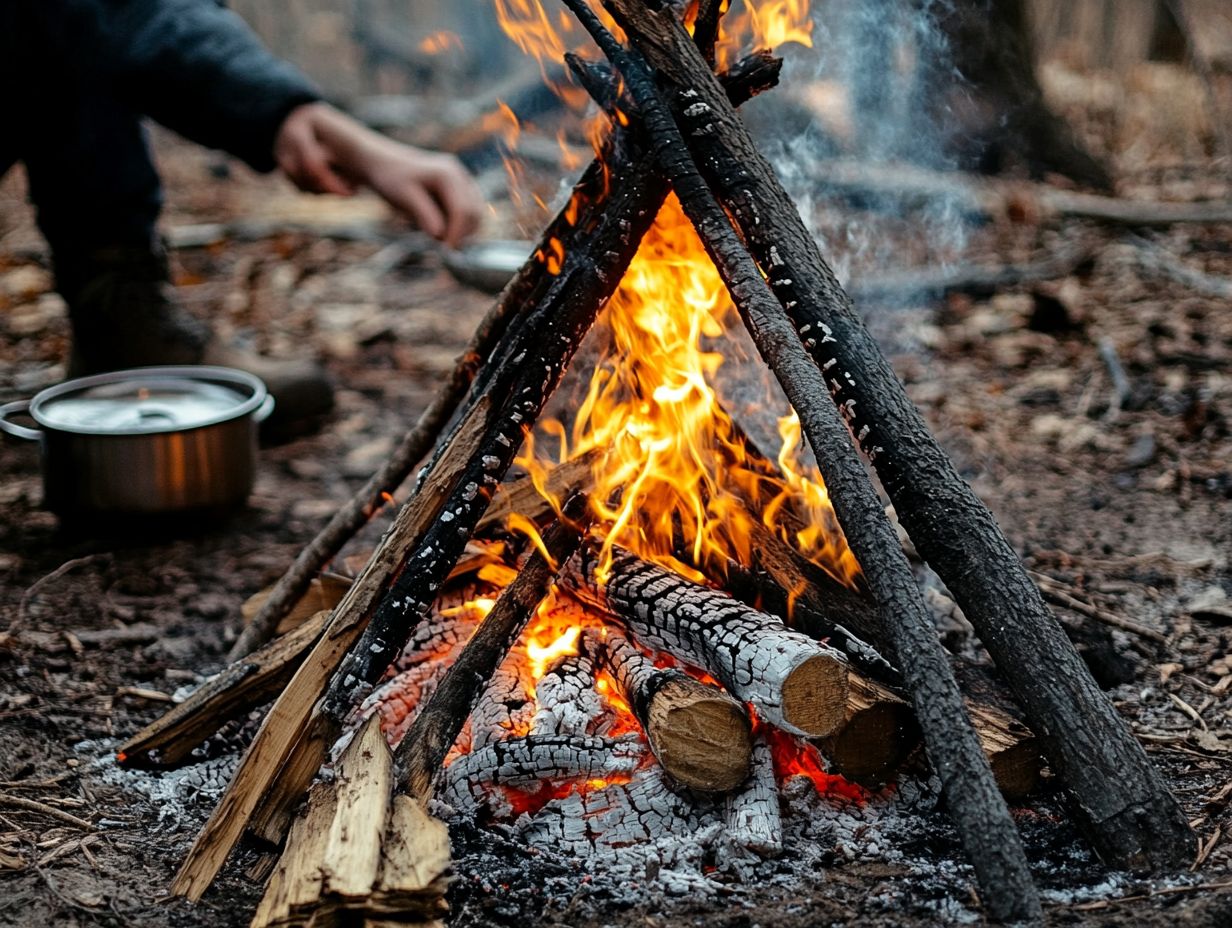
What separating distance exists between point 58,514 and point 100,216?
1.47m

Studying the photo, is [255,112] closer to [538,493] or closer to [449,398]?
[449,398]

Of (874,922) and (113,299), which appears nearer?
(874,922)

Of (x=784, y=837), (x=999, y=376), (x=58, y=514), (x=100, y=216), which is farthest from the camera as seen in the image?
(x=999, y=376)

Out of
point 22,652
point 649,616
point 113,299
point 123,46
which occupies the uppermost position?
point 123,46

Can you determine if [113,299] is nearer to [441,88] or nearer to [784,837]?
[784,837]

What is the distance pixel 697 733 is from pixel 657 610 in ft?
1.04

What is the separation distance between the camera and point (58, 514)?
12.0 ft

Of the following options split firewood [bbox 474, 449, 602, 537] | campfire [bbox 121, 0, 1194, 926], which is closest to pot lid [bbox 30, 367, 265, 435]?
campfire [bbox 121, 0, 1194, 926]

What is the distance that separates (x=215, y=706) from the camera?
2523 mm

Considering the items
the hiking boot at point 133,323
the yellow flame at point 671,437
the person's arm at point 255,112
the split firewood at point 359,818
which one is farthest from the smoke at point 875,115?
the split firewood at point 359,818

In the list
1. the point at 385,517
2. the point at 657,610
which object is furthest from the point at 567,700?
the point at 385,517

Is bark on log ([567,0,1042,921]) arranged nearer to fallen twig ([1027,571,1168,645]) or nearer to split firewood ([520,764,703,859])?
split firewood ([520,764,703,859])

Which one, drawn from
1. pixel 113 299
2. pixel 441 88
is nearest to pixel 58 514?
pixel 113 299

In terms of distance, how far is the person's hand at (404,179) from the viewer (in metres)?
2.98
